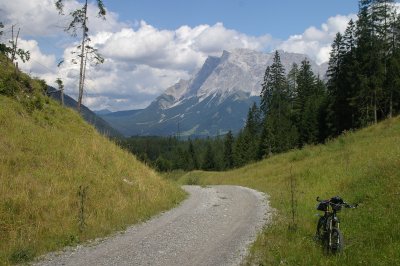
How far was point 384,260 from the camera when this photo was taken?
7621mm

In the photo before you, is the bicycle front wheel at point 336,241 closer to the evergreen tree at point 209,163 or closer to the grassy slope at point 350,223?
the grassy slope at point 350,223

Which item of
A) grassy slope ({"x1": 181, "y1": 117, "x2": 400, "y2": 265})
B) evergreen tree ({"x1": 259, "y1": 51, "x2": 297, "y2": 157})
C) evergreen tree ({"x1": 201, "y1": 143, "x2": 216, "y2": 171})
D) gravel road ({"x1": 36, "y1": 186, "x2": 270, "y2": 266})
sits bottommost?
evergreen tree ({"x1": 201, "y1": 143, "x2": 216, "y2": 171})

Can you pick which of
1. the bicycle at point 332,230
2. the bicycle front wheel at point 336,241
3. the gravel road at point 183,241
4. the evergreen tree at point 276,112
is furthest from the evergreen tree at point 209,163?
the bicycle front wheel at point 336,241

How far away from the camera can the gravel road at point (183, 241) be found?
9055 mm

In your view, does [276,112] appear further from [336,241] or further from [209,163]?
[336,241]

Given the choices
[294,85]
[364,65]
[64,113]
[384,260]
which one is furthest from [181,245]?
[294,85]

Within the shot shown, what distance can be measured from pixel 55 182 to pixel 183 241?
17.9 ft

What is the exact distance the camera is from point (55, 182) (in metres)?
13.5

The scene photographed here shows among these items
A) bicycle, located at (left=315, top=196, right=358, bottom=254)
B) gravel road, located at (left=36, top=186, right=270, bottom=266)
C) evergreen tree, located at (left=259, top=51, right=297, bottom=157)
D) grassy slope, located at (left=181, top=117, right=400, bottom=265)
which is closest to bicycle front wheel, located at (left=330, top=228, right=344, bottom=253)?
bicycle, located at (left=315, top=196, right=358, bottom=254)

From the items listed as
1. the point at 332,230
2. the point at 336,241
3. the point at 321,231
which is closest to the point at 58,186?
the point at 321,231

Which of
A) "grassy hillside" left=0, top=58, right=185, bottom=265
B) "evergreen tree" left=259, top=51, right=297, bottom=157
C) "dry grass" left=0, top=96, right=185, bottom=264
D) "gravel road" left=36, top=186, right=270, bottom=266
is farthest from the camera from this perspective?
"evergreen tree" left=259, top=51, right=297, bottom=157

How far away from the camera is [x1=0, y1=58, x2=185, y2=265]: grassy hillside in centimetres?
1068

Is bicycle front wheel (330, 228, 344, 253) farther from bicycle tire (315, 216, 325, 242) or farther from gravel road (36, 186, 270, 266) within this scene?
gravel road (36, 186, 270, 266)

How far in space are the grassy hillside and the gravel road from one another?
31.4 inches
